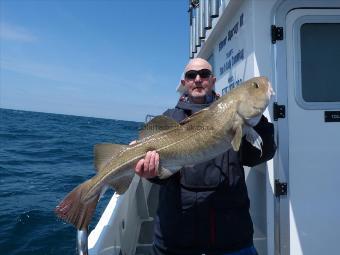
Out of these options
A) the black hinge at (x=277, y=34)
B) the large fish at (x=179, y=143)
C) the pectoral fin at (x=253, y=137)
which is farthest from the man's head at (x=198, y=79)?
the black hinge at (x=277, y=34)

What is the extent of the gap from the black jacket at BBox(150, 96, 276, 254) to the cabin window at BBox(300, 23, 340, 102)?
1180mm

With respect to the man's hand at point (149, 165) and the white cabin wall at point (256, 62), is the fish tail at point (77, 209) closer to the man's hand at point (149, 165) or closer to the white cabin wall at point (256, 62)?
the man's hand at point (149, 165)

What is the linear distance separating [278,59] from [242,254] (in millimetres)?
1987

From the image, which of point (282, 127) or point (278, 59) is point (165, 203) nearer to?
point (282, 127)

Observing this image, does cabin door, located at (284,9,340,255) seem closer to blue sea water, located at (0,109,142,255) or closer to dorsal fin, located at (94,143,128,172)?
blue sea water, located at (0,109,142,255)

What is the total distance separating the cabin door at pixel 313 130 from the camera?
391cm

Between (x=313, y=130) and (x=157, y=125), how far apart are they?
1754 mm

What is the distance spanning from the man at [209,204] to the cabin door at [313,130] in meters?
1.00

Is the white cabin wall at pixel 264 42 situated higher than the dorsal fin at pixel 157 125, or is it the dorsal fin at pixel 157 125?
the white cabin wall at pixel 264 42

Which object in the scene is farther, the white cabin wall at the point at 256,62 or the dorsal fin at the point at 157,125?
the white cabin wall at the point at 256,62

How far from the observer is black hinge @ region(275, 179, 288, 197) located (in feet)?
12.7

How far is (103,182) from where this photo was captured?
3096mm

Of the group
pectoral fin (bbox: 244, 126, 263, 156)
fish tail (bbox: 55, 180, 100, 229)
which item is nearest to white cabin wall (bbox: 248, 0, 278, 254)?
pectoral fin (bbox: 244, 126, 263, 156)

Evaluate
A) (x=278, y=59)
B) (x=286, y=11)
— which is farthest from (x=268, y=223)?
(x=286, y=11)
